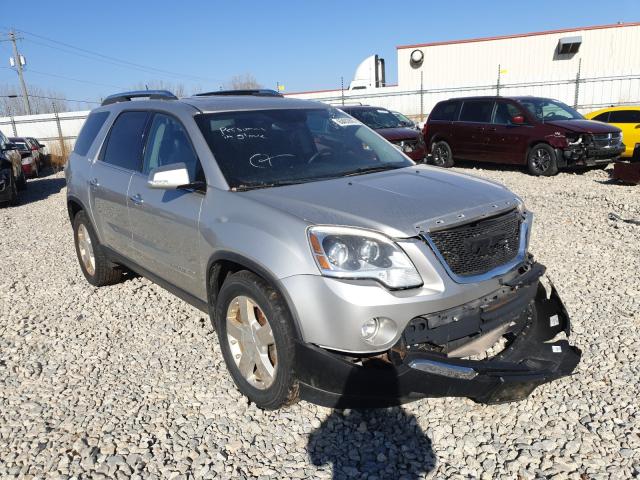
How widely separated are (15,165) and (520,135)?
38.9 ft

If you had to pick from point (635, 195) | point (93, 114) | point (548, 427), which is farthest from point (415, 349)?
point (635, 195)

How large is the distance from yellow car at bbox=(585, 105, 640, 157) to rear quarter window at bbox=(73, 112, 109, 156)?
11.7 meters

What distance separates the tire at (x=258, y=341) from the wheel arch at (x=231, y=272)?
0.06 m

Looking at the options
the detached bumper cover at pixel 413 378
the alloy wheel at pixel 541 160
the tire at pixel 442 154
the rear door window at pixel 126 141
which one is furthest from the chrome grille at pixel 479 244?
the tire at pixel 442 154

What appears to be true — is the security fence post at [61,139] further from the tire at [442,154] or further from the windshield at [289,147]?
the windshield at [289,147]

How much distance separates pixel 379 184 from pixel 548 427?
5.49 feet

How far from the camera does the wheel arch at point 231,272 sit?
8.74 ft

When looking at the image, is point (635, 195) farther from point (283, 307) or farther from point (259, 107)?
point (283, 307)

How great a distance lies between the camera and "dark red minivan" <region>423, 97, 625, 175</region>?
11.3 meters

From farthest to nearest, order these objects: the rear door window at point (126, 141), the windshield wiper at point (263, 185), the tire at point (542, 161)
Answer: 1. the tire at point (542, 161)
2. the rear door window at point (126, 141)
3. the windshield wiper at point (263, 185)

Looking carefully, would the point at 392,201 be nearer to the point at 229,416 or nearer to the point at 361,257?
the point at 361,257

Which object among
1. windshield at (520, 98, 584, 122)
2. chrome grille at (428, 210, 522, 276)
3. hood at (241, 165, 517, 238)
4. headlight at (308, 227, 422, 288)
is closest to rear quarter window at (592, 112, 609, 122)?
windshield at (520, 98, 584, 122)

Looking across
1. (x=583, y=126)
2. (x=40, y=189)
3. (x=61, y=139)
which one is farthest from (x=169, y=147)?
Result: (x=61, y=139)

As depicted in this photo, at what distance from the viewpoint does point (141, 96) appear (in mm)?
4988
